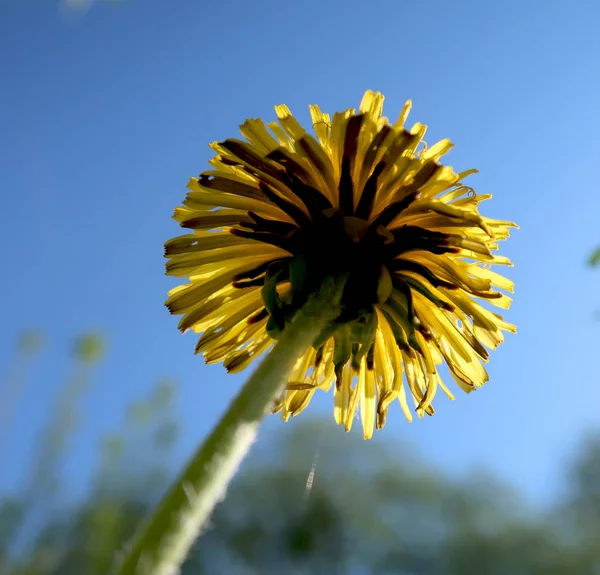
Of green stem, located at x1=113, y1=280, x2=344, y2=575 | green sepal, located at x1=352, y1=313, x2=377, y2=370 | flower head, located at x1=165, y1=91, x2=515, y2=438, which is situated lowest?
green stem, located at x1=113, y1=280, x2=344, y2=575

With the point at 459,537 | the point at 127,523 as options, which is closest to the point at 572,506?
the point at 459,537

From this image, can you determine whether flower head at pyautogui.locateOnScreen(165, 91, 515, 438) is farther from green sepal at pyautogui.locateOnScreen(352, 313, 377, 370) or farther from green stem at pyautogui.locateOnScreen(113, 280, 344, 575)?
green stem at pyautogui.locateOnScreen(113, 280, 344, 575)

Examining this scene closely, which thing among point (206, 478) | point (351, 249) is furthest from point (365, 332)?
point (206, 478)

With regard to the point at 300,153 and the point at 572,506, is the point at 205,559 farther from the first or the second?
the point at 300,153

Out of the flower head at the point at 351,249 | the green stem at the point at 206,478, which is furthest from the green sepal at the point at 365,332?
the green stem at the point at 206,478

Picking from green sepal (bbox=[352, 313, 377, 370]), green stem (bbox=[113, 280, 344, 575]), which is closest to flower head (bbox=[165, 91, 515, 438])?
green sepal (bbox=[352, 313, 377, 370])

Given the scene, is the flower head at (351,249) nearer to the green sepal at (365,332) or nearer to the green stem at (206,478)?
the green sepal at (365,332)

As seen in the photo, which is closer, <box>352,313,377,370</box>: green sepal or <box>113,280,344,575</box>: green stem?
<box>113,280,344,575</box>: green stem
